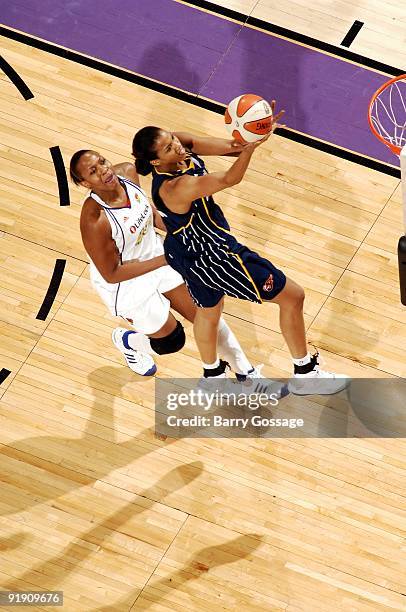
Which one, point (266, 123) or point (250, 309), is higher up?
point (266, 123)

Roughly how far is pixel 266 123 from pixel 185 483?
2.24 meters

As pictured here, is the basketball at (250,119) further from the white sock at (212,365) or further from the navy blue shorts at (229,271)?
the white sock at (212,365)

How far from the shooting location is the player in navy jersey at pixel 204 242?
5344 mm

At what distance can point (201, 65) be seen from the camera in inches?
310

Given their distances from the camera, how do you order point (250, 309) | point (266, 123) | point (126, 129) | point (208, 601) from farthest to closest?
point (126, 129)
point (250, 309)
point (208, 601)
point (266, 123)

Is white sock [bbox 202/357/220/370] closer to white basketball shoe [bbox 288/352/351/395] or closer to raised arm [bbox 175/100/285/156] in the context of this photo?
white basketball shoe [bbox 288/352/351/395]

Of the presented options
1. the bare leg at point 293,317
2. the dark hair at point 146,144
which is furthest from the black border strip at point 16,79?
the bare leg at point 293,317

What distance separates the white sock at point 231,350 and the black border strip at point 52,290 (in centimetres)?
121

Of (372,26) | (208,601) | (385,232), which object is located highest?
(372,26)

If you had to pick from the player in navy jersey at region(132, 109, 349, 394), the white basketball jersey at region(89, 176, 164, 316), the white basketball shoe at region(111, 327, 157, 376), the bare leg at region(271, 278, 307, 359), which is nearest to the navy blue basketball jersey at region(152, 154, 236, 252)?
the player in navy jersey at region(132, 109, 349, 394)

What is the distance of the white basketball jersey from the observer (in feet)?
19.5

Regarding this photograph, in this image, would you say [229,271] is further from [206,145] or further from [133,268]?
[206,145]

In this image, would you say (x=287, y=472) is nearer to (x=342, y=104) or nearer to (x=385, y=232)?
(x=385, y=232)

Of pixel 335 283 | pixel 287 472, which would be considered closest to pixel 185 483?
pixel 287 472
